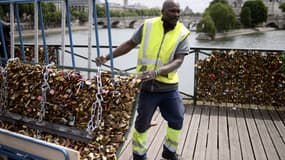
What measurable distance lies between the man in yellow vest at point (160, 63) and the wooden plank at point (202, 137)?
0.51 metres

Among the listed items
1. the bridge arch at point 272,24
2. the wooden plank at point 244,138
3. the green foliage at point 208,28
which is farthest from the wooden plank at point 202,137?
the bridge arch at point 272,24

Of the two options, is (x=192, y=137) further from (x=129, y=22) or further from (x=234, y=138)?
(x=129, y=22)

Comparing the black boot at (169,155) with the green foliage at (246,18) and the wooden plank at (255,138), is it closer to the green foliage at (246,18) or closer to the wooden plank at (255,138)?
the wooden plank at (255,138)

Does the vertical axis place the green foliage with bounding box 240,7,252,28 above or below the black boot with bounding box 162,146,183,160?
above

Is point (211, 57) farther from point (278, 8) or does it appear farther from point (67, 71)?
point (278, 8)

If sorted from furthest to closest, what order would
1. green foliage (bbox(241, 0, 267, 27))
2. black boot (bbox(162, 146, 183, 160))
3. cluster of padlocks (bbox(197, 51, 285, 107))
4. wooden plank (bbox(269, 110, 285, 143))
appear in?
1. green foliage (bbox(241, 0, 267, 27))
2. cluster of padlocks (bbox(197, 51, 285, 107))
3. wooden plank (bbox(269, 110, 285, 143))
4. black boot (bbox(162, 146, 183, 160))

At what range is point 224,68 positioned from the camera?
4.45 metres

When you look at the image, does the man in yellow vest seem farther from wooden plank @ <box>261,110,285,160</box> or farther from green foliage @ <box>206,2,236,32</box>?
green foliage @ <box>206,2,236,32</box>

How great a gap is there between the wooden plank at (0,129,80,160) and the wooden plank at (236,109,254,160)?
6.38 ft

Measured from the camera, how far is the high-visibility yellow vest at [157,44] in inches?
89.7

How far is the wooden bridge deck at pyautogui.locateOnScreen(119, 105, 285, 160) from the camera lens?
9.62 feet

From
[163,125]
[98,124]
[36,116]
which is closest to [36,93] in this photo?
[36,116]

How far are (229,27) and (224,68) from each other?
4732 centimetres

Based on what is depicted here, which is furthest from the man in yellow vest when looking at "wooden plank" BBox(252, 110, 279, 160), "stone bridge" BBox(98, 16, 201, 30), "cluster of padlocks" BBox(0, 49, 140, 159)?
"stone bridge" BBox(98, 16, 201, 30)
